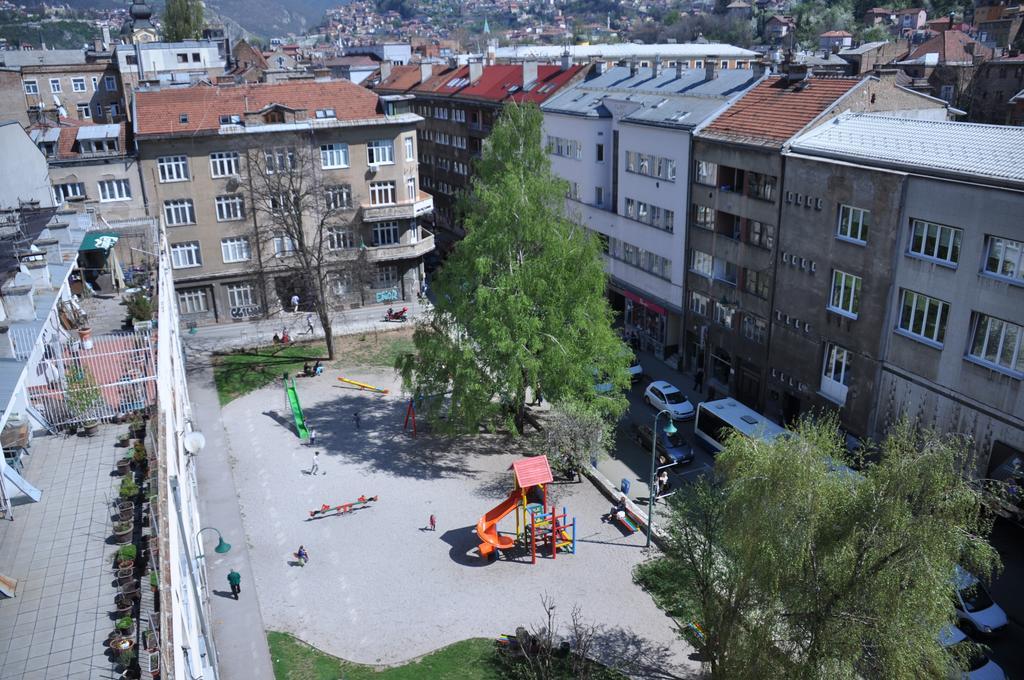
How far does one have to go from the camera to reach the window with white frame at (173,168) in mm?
44875

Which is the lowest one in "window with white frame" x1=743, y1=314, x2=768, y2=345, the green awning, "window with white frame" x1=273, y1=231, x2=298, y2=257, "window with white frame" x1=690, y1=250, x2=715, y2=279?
"window with white frame" x1=743, y1=314, x2=768, y2=345

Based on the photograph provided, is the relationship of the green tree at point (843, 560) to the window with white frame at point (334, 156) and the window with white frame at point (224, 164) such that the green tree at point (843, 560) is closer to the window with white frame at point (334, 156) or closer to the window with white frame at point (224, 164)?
the window with white frame at point (334, 156)

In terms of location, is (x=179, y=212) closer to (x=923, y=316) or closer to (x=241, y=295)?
(x=241, y=295)

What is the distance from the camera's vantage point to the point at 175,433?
18.8 m

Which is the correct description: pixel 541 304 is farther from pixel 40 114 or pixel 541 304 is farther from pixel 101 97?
pixel 101 97

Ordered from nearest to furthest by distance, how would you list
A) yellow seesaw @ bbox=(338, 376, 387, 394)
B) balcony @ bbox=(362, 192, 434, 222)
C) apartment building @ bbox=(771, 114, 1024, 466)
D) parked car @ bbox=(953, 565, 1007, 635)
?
parked car @ bbox=(953, 565, 1007, 635), apartment building @ bbox=(771, 114, 1024, 466), yellow seesaw @ bbox=(338, 376, 387, 394), balcony @ bbox=(362, 192, 434, 222)

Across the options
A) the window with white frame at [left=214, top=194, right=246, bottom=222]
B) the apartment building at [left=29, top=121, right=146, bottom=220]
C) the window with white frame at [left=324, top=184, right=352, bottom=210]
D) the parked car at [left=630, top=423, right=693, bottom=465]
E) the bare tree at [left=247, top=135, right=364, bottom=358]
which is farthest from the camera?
the window with white frame at [left=324, top=184, right=352, bottom=210]

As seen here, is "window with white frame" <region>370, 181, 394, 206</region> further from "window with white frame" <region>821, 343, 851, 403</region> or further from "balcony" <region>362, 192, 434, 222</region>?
"window with white frame" <region>821, 343, 851, 403</region>

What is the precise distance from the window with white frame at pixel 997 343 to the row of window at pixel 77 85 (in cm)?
8469

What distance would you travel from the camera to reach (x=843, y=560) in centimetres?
1286

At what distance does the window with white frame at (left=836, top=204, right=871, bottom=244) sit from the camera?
29.2m

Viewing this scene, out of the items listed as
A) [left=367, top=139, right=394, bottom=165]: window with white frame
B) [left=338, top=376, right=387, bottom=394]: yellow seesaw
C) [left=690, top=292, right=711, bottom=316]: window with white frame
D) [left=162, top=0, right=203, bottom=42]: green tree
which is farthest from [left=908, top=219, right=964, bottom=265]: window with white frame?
[left=162, top=0, right=203, bottom=42]: green tree

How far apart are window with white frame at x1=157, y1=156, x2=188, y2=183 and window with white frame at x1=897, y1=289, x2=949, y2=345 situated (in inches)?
1561

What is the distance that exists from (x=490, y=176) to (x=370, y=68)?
65.0 m
